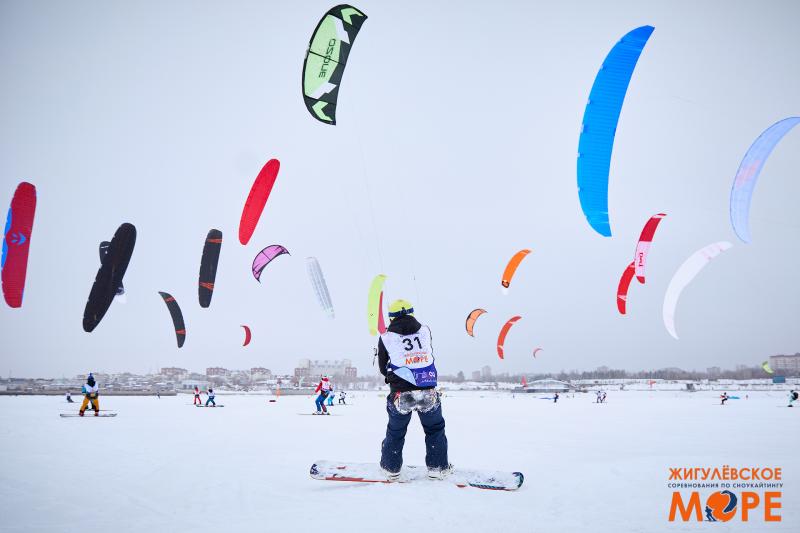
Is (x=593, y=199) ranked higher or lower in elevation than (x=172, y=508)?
higher

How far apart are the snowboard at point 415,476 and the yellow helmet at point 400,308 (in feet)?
5.50

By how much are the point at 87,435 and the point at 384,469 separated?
7.99m

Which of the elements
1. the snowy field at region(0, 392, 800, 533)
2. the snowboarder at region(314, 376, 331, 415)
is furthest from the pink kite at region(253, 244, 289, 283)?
the snowy field at region(0, 392, 800, 533)

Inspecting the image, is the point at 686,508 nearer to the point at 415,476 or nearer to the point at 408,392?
the point at 415,476

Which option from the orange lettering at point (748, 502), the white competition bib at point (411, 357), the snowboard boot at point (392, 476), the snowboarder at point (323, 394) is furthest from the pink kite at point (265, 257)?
the orange lettering at point (748, 502)

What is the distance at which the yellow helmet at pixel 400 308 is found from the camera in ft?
17.6

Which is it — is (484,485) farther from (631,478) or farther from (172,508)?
(172,508)

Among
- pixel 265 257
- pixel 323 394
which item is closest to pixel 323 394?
pixel 323 394

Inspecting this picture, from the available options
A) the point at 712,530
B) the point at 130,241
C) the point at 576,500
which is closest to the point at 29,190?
the point at 130,241

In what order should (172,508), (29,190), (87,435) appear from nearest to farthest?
1. (172,508)
2. (87,435)
3. (29,190)

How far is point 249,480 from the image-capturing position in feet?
16.4

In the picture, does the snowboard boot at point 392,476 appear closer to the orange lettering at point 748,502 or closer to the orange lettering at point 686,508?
the orange lettering at point 686,508

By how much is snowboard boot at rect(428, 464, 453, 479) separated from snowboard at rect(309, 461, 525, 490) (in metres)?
0.03

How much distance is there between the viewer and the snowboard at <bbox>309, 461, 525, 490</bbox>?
4461 mm
